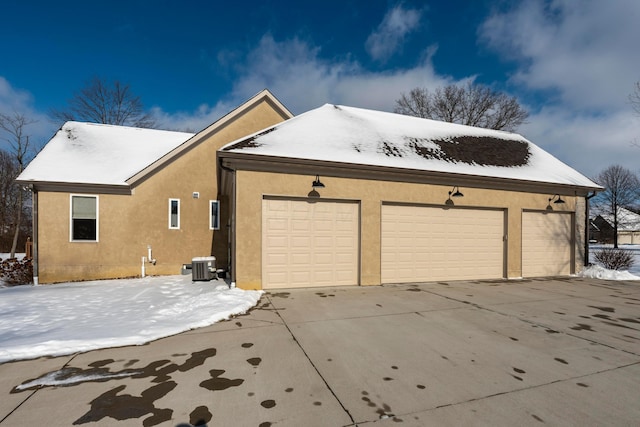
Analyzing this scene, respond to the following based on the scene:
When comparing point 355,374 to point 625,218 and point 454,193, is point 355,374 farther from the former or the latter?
point 625,218

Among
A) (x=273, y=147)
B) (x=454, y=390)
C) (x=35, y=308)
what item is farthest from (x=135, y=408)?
(x=273, y=147)

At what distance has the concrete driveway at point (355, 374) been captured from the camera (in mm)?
2629

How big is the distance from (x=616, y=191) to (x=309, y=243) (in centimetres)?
4762

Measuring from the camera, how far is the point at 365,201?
8.37 m

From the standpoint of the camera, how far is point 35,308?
595 centimetres

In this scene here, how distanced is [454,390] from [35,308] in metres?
7.67

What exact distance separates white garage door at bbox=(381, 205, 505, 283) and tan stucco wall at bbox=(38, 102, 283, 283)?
616cm

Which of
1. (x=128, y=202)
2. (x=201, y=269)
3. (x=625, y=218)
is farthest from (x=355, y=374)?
(x=625, y=218)

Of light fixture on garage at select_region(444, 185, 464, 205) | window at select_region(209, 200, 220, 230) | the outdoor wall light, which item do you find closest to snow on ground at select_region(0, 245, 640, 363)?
window at select_region(209, 200, 220, 230)

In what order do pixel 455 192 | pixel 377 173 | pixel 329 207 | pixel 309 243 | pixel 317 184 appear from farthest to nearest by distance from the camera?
pixel 455 192 < pixel 377 173 < pixel 329 207 < pixel 309 243 < pixel 317 184

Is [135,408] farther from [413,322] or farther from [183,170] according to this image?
[183,170]

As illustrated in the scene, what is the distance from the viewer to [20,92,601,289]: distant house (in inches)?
304

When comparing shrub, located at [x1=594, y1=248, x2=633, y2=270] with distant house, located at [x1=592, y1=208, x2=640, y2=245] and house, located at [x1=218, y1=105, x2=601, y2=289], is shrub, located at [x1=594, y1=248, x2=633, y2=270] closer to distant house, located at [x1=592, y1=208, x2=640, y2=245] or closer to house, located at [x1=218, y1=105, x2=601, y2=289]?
house, located at [x1=218, y1=105, x2=601, y2=289]

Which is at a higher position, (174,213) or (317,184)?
(317,184)
